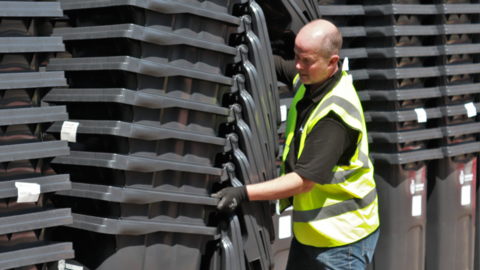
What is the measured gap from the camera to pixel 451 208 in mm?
3885

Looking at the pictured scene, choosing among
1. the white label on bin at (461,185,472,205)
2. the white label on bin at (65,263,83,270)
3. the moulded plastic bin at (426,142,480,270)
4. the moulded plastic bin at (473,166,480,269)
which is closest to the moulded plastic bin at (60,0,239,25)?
the white label on bin at (65,263,83,270)

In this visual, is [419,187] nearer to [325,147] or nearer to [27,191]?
[325,147]

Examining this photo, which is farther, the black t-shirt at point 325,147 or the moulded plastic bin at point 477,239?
the moulded plastic bin at point 477,239

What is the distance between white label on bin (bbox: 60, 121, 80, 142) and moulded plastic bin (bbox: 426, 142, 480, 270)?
2.63 m

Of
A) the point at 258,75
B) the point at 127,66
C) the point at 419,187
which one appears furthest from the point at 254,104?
the point at 419,187

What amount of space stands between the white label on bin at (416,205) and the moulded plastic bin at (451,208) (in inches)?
8.0

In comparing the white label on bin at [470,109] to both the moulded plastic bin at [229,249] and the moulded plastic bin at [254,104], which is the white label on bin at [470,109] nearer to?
the moulded plastic bin at [254,104]

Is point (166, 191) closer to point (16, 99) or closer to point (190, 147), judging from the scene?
point (190, 147)

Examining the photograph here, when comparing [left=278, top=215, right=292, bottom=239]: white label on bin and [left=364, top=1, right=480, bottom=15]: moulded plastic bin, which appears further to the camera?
[left=364, top=1, right=480, bottom=15]: moulded plastic bin

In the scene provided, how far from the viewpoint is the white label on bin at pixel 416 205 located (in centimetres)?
368

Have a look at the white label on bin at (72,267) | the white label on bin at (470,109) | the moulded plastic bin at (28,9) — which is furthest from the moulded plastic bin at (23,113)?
the white label on bin at (470,109)

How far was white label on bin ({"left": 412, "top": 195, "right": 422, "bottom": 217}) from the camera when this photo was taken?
12.1ft

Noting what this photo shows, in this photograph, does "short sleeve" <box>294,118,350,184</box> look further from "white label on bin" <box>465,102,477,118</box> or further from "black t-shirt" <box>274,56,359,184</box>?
"white label on bin" <box>465,102,477,118</box>

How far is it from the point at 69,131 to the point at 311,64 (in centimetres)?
107
